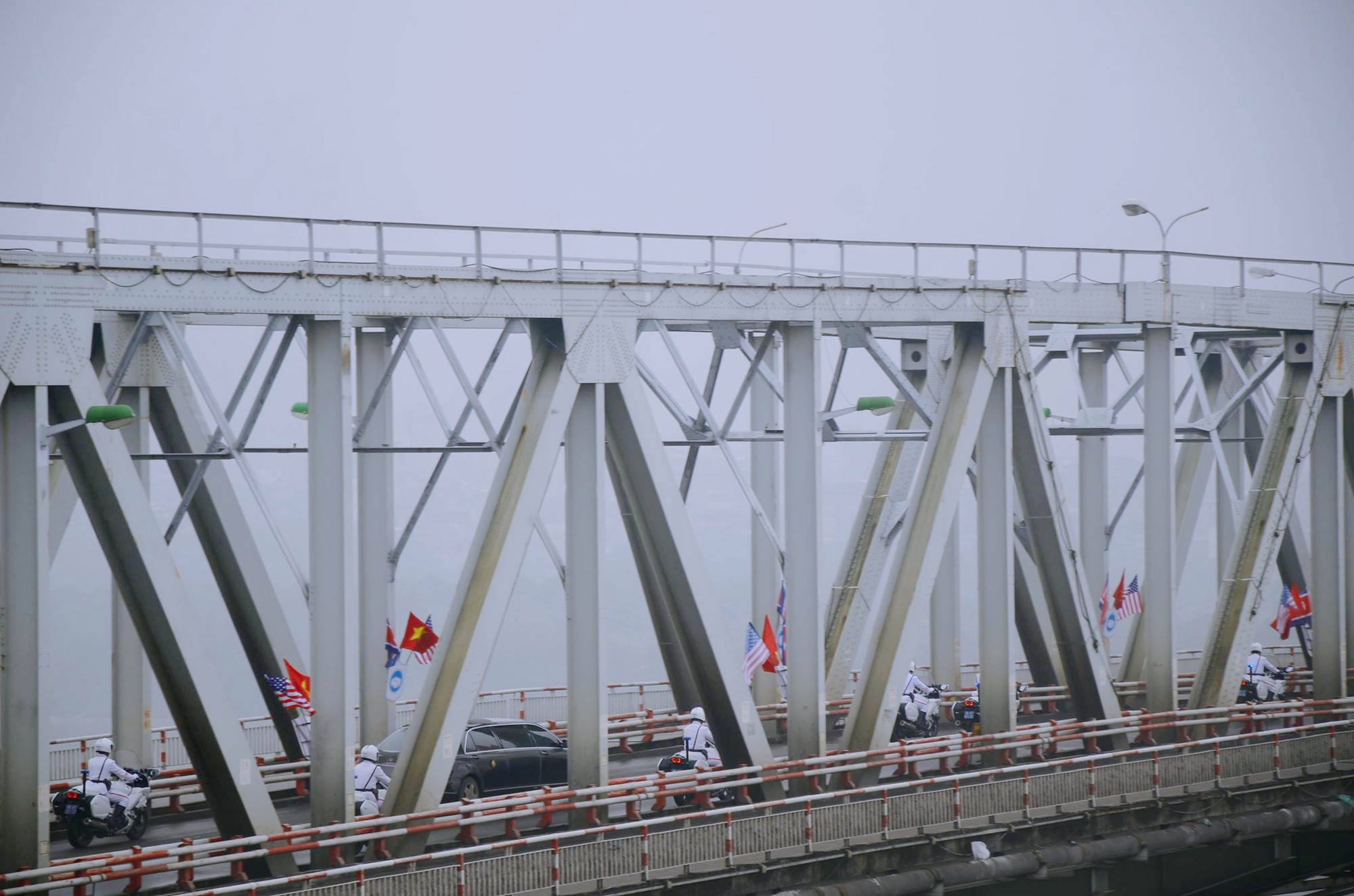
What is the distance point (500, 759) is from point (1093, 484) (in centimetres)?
2013

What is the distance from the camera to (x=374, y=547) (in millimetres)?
28891

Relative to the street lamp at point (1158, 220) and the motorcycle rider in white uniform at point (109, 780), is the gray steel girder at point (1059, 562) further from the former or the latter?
the motorcycle rider in white uniform at point (109, 780)

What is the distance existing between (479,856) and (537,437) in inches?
238

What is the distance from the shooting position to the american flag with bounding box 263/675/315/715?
963 inches

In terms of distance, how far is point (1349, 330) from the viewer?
3231 cm

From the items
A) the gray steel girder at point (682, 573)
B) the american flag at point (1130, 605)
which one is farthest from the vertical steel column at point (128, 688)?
the american flag at point (1130, 605)

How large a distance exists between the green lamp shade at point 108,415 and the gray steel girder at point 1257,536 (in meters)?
21.7

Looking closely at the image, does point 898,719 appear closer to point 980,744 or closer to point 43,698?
point 980,744

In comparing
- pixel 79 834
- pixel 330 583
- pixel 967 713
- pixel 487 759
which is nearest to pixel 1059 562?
pixel 967 713

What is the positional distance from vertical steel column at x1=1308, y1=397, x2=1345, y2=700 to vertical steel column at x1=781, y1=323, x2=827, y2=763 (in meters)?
13.4

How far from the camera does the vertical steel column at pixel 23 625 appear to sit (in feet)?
57.9

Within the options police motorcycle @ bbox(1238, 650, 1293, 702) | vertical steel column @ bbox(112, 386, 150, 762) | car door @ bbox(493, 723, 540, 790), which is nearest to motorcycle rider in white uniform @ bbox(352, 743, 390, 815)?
car door @ bbox(493, 723, 540, 790)

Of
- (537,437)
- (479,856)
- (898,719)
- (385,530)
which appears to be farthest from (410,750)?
(898,719)

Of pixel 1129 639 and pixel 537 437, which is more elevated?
pixel 537 437
